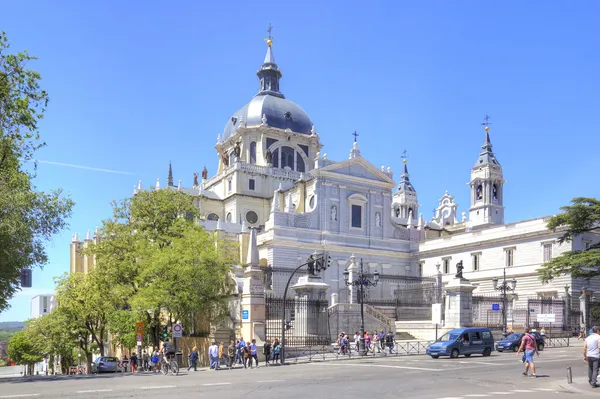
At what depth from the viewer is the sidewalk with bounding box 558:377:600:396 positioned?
15.7 m

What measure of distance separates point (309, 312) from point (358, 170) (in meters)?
33.3

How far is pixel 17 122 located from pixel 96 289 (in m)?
20.6

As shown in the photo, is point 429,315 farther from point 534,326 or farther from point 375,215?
point 375,215

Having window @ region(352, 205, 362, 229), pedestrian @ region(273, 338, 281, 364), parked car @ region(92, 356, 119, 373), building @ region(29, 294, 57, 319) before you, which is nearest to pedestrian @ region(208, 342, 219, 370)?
pedestrian @ region(273, 338, 281, 364)

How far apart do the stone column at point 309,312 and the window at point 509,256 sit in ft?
87.7

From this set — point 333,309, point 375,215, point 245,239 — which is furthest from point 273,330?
point 375,215

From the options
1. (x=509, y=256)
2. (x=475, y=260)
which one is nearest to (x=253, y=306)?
(x=509, y=256)

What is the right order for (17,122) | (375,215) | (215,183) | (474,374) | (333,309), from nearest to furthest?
(474,374) < (17,122) < (333,309) < (375,215) < (215,183)

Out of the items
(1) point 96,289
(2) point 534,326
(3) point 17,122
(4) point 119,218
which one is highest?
(3) point 17,122

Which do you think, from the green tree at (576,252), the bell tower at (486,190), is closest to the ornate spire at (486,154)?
the bell tower at (486,190)

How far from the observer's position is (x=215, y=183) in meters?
81.5

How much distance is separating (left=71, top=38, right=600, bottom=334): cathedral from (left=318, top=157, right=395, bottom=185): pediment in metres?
0.11

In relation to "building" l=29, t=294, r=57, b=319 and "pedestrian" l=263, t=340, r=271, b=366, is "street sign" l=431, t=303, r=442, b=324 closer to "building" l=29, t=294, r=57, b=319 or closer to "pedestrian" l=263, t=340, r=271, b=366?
"pedestrian" l=263, t=340, r=271, b=366

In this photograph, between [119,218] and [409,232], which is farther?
[409,232]
